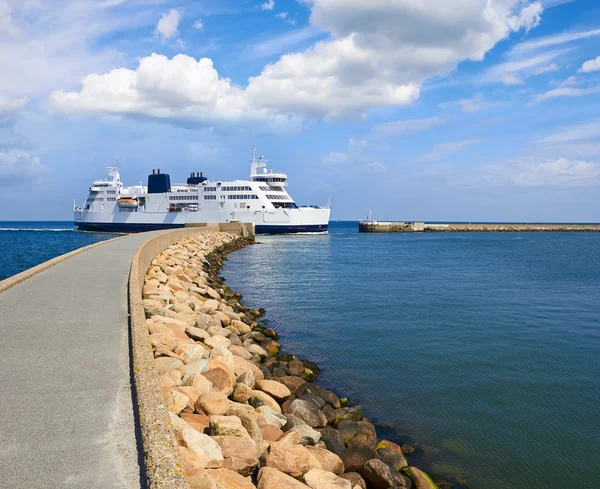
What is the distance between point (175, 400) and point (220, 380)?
1.25m

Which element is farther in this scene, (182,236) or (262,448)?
(182,236)

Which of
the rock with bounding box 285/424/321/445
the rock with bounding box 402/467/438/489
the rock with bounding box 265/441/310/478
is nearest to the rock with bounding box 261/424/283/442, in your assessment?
the rock with bounding box 285/424/321/445

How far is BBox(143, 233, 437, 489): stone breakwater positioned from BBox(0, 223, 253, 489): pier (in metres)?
0.46

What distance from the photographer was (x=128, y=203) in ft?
220

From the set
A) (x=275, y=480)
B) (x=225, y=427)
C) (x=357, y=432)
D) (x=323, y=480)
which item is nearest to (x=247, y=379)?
(x=357, y=432)

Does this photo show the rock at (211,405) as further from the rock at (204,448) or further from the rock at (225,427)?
the rock at (204,448)

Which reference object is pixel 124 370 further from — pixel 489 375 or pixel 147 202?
pixel 147 202

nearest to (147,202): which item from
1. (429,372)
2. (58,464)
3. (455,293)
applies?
(455,293)

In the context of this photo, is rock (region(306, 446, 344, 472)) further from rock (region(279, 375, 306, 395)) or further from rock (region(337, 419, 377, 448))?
rock (region(279, 375, 306, 395))

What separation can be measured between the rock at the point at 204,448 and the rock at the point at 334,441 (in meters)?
1.99

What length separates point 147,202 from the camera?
2603 inches

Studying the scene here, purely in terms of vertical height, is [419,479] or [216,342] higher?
[216,342]

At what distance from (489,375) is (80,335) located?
7013 millimetres

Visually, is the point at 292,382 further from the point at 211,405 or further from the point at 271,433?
the point at 211,405
